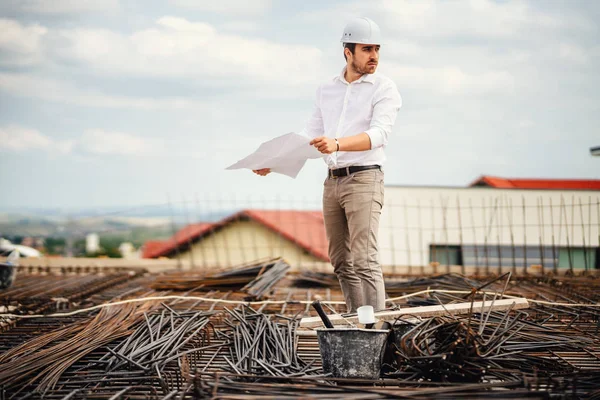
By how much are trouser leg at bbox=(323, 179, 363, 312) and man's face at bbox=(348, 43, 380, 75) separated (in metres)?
0.59

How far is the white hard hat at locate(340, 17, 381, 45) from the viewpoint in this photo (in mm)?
3275

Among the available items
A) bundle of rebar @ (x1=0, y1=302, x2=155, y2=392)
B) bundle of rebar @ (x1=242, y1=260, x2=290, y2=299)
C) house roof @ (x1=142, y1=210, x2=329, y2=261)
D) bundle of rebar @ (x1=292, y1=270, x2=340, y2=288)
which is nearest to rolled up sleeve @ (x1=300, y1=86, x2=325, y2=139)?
bundle of rebar @ (x1=0, y1=302, x2=155, y2=392)

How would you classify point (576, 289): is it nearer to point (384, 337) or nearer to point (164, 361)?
point (384, 337)

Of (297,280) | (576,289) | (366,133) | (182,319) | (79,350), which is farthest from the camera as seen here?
(297,280)

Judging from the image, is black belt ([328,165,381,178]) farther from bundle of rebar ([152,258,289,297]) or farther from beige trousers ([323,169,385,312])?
bundle of rebar ([152,258,289,297])

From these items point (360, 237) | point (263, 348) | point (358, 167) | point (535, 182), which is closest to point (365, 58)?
point (358, 167)

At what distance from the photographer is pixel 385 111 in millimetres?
3332

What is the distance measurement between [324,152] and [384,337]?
0.87 m

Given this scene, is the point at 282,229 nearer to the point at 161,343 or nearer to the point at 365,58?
the point at 365,58

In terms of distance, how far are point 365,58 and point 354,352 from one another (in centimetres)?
151

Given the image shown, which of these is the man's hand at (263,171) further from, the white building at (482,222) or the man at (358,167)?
the white building at (482,222)

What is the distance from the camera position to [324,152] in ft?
9.93

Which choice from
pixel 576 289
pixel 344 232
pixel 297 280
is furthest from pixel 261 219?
pixel 344 232

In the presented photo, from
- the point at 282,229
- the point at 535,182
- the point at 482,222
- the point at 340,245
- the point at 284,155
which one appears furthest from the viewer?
the point at 535,182
